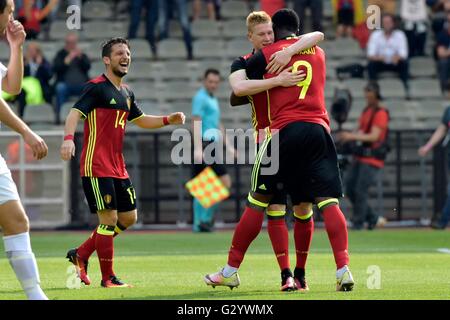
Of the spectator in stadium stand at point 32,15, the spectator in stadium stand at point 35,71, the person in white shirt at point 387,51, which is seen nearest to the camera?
the spectator in stadium stand at point 35,71

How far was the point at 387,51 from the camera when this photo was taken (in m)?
24.5

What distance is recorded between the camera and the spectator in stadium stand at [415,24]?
2467cm

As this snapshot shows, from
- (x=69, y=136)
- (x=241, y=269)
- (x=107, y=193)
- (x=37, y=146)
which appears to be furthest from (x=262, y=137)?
(x=37, y=146)

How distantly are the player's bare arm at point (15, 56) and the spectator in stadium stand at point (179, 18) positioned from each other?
15.9 m

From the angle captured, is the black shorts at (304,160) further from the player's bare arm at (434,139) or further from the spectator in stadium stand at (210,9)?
the spectator in stadium stand at (210,9)

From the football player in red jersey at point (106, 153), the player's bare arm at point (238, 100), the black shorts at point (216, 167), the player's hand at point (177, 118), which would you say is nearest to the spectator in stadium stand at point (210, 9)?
the black shorts at point (216, 167)

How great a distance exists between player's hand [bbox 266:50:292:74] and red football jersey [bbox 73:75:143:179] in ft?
5.98

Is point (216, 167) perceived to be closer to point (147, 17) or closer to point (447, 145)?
point (447, 145)

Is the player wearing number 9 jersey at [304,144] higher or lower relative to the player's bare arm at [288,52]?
lower

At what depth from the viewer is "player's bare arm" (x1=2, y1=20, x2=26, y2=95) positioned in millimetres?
9008

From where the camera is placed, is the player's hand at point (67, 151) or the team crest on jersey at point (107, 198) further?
the team crest on jersey at point (107, 198)

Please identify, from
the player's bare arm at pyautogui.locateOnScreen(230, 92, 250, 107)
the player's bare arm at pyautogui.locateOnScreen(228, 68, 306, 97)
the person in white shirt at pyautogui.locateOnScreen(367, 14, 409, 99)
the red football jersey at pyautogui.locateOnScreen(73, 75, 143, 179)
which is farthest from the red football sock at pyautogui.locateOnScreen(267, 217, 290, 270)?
the person in white shirt at pyautogui.locateOnScreen(367, 14, 409, 99)

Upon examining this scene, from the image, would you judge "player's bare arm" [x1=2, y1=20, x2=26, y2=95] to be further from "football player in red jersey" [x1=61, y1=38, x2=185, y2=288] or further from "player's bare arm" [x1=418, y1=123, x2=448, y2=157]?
"player's bare arm" [x1=418, y1=123, x2=448, y2=157]
